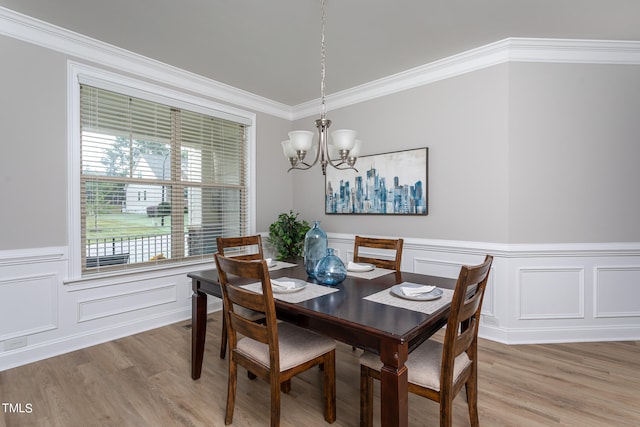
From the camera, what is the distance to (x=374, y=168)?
3.64m

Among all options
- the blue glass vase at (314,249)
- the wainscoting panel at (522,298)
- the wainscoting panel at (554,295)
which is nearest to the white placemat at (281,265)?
the blue glass vase at (314,249)

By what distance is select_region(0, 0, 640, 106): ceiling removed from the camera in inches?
89.2

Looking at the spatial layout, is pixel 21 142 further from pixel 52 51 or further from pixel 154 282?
pixel 154 282

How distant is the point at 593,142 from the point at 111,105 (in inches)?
174

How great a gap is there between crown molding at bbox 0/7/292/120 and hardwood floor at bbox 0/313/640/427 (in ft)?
8.36

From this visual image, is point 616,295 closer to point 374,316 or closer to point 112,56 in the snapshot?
→ point 374,316

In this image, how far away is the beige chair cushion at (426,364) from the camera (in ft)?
4.83

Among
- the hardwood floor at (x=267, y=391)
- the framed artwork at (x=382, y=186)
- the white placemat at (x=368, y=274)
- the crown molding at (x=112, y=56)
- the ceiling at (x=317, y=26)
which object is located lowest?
the hardwood floor at (x=267, y=391)

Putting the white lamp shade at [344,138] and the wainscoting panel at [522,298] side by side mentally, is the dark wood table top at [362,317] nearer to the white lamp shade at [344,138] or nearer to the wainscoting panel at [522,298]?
the white lamp shade at [344,138]

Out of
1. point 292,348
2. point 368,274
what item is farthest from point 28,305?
point 368,274

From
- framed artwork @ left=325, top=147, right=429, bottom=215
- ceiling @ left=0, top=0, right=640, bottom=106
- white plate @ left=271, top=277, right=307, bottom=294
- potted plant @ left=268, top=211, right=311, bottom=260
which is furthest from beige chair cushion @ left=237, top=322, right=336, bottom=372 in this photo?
ceiling @ left=0, top=0, right=640, bottom=106

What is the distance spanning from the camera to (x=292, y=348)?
1713 millimetres

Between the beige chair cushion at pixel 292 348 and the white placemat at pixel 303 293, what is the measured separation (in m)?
0.26

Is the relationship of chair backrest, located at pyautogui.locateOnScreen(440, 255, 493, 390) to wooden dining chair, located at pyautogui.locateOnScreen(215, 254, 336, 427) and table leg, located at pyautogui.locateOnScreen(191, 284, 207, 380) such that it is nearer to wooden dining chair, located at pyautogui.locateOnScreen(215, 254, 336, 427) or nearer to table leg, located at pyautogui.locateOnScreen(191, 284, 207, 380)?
wooden dining chair, located at pyautogui.locateOnScreen(215, 254, 336, 427)
